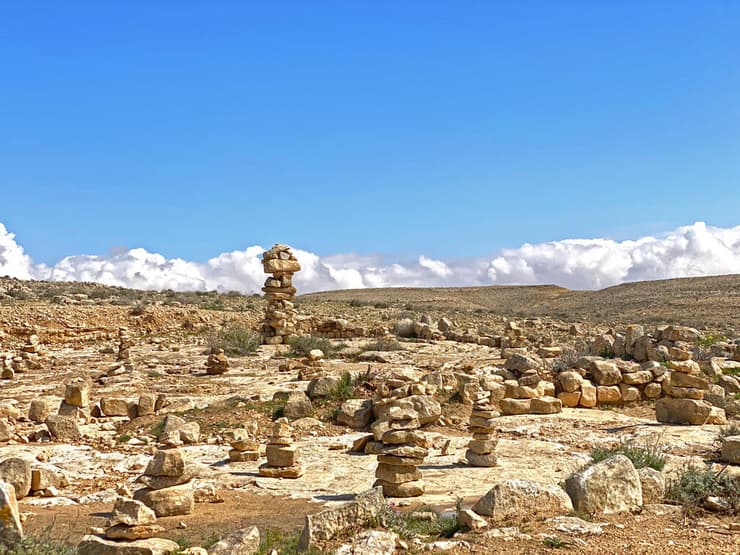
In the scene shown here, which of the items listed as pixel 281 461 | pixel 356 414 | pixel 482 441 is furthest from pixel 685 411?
pixel 281 461

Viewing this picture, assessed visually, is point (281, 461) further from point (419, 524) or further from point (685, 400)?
point (685, 400)

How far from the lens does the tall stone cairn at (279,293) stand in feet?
81.5

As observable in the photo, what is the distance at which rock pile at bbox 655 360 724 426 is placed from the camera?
40.3 ft

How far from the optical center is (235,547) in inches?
221

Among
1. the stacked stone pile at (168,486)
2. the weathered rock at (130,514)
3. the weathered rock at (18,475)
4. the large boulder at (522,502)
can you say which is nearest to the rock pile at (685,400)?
the large boulder at (522,502)

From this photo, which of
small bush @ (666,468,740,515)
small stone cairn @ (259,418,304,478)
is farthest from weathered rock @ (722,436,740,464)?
small stone cairn @ (259,418,304,478)

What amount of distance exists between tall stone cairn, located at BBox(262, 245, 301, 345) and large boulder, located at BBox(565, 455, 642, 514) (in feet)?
60.6

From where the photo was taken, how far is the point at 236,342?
22266 mm

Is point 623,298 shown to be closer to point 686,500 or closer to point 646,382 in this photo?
point 646,382

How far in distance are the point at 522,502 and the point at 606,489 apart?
875mm

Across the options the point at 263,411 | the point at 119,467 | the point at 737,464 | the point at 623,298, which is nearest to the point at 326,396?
the point at 263,411

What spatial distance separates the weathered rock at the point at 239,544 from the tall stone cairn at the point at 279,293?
743 inches

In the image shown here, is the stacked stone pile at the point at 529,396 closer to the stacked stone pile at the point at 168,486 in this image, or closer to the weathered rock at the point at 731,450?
the weathered rock at the point at 731,450

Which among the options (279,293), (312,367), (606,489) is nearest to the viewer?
(606,489)
